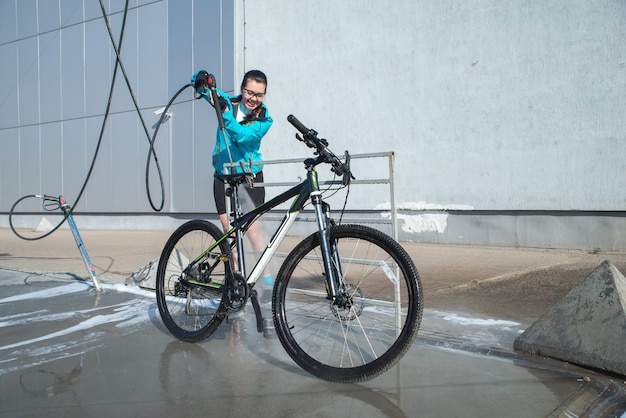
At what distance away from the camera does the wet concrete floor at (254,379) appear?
103 inches

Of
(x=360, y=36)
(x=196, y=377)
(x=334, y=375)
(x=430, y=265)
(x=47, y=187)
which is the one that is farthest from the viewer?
(x=47, y=187)

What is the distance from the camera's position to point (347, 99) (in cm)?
1055

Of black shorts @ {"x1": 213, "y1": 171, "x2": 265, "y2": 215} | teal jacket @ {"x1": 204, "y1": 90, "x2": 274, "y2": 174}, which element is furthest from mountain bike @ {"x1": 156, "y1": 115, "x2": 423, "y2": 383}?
teal jacket @ {"x1": 204, "y1": 90, "x2": 274, "y2": 174}

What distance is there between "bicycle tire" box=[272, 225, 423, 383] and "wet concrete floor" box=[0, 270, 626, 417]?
153 mm

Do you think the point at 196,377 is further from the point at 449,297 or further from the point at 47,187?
the point at 47,187

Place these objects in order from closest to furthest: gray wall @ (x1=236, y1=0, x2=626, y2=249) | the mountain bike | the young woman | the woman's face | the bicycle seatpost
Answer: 1. the mountain bike
2. the bicycle seatpost
3. the young woman
4. the woman's face
5. gray wall @ (x1=236, y1=0, x2=626, y2=249)

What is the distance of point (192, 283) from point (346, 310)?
1.28 meters

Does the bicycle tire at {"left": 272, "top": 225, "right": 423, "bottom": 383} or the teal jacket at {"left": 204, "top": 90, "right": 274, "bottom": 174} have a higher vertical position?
the teal jacket at {"left": 204, "top": 90, "right": 274, "bottom": 174}

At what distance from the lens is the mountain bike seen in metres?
2.91

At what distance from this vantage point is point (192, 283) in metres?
3.80

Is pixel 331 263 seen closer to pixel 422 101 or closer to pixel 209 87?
pixel 209 87

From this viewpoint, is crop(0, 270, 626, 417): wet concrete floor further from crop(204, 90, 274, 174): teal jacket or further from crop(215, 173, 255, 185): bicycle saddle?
crop(204, 90, 274, 174): teal jacket

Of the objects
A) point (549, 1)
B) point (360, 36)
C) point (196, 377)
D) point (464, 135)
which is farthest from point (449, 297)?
point (360, 36)

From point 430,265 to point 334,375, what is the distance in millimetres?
4527
